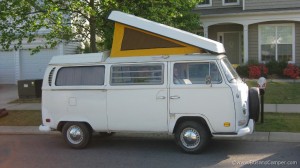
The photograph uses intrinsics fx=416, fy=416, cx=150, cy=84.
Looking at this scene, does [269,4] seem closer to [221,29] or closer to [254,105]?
[221,29]

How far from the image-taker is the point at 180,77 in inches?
326

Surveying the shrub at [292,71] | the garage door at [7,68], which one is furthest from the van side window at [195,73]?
the garage door at [7,68]

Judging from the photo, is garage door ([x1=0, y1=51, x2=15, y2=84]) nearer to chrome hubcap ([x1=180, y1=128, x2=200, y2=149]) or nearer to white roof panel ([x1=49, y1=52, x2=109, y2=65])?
white roof panel ([x1=49, y1=52, x2=109, y2=65])

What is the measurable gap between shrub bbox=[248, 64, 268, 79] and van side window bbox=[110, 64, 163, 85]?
508 inches

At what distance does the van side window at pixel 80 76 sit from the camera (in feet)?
29.0

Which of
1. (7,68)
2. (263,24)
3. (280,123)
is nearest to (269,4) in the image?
(263,24)

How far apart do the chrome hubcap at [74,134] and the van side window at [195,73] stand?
95.4 inches

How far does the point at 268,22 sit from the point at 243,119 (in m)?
15.5

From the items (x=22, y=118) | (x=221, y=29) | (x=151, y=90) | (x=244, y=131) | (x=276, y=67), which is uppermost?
(x=221, y=29)

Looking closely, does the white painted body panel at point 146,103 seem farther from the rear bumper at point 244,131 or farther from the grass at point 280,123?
the grass at point 280,123

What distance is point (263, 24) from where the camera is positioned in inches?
883

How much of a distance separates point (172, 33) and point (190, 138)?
2112 millimetres

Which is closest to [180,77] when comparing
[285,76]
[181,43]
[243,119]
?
[181,43]

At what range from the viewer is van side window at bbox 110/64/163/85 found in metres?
8.41
